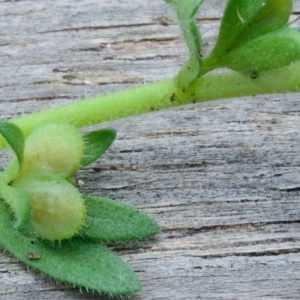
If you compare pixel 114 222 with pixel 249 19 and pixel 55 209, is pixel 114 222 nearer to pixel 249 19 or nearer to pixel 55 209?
pixel 55 209

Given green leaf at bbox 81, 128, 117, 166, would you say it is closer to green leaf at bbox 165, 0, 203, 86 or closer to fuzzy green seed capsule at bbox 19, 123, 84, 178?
fuzzy green seed capsule at bbox 19, 123, 84, 178

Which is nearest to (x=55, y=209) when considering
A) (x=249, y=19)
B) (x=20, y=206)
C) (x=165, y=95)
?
(x=20, y=206)

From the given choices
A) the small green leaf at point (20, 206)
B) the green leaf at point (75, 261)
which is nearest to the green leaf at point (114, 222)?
the green leaf at point (75, 261)

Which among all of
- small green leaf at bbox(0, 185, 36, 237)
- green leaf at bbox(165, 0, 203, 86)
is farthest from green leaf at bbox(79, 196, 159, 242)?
green leaf at bbox(165, 0, 203, 86)

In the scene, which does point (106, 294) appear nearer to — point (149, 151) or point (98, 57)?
point (149, 151)

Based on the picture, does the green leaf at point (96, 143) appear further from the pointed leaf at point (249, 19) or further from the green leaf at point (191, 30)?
the pointed leaf at point (249, 19)
